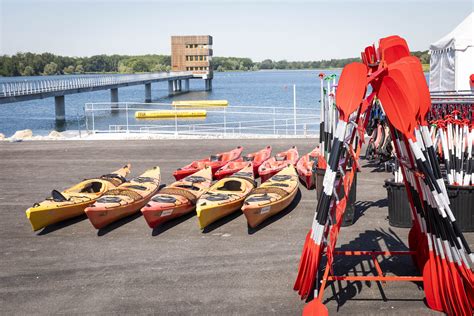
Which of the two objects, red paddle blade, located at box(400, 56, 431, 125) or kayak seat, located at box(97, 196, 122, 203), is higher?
red paddle blade, located at box(400, 56, 431, 125)

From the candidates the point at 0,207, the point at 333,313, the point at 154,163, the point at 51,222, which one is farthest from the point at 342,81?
the point at 154,163

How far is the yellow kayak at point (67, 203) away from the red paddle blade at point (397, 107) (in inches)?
309

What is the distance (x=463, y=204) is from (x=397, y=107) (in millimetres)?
4195

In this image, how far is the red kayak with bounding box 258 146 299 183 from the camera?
15.9 m

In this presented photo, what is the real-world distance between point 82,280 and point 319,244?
4.19m

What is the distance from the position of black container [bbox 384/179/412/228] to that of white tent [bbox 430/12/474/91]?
38.6 ft

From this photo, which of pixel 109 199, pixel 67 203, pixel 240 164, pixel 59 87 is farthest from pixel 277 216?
pixel 59 87

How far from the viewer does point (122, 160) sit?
20.7 meters

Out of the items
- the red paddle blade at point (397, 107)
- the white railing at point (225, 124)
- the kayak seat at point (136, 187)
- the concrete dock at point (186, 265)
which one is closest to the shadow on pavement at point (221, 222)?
the concrete dock at point (186, 265)

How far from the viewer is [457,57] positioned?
21.5 m

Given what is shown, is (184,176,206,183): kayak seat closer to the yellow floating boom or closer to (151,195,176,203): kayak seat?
(151,195,176,203): kayak seat

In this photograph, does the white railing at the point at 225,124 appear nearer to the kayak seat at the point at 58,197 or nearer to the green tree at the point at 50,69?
the kayak seat at the point at 58,197

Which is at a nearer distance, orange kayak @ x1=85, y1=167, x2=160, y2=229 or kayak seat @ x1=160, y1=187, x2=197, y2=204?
orange kayak @ x1=85, y1=167, x2=160, y2=229

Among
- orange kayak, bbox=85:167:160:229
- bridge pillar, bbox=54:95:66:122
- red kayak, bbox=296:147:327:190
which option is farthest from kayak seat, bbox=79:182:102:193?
bridge pillar, bbox=54:95:66:122
